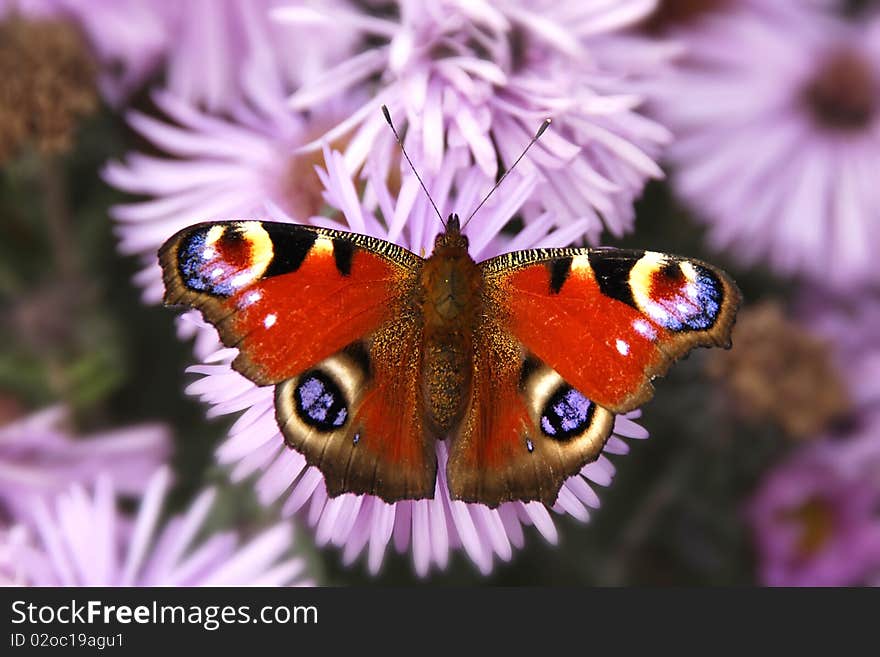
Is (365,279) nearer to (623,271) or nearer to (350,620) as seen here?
(623,271)

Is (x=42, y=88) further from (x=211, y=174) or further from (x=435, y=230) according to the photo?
(x=435, y=230)

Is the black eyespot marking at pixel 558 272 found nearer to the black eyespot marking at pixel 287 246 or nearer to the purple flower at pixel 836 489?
the black eyespot marking at pixel 287 246

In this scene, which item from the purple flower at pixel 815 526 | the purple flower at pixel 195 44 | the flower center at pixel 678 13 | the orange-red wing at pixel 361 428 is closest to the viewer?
the orange-red wing at pixel 361 428

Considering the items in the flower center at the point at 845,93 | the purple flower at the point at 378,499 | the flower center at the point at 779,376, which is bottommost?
the flower center at the point at 779,376

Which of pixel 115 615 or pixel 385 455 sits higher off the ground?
pixel 385 455

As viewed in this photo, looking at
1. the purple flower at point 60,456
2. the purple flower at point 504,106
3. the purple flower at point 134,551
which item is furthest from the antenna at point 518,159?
the purple flower at point 60,456

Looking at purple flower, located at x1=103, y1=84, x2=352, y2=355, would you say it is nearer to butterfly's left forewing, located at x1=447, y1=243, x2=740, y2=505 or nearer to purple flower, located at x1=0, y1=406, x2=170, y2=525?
purple flower, located at x1=0, y1=406, x2=170, y2=525

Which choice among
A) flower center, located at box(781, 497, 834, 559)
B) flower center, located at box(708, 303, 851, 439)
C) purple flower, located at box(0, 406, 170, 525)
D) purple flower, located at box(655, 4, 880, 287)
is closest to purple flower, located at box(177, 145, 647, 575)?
purple flower, located at box(0, 406, 170, 525)

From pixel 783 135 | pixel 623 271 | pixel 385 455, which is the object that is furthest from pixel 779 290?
pixel 385 455
